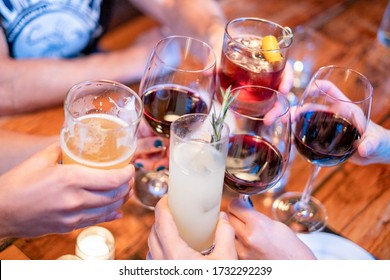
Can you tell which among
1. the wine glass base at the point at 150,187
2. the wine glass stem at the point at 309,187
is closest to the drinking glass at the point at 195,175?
the wine glass base at the point at 150,187

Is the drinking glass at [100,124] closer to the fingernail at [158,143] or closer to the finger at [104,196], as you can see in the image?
the finger at [104,196]

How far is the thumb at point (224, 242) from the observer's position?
911 millimetres

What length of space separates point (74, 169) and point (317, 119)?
1.80 feet

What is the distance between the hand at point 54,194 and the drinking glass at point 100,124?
0.11 feet

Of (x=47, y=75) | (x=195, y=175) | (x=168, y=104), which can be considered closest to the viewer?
(x=195, y=175)

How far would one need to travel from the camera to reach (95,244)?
1.04 metres

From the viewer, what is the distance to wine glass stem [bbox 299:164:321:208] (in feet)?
3.96

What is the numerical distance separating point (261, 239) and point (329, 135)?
29cm

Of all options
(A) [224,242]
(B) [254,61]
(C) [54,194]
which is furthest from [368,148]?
(C) [54,194]

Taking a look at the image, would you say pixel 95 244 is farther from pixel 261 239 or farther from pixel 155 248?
pixel 261 239

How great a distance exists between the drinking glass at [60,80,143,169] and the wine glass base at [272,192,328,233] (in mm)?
456

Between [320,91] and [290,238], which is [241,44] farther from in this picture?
[290,238]

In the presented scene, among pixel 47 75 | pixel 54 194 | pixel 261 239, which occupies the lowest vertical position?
pixel 47 75
